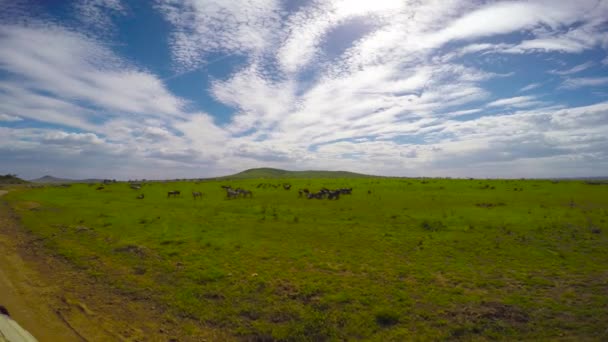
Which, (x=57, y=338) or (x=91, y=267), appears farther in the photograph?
(x=91, y=267)

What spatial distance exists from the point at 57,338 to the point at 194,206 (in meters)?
25.9

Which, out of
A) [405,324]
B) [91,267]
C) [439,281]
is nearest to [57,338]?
[91,267]

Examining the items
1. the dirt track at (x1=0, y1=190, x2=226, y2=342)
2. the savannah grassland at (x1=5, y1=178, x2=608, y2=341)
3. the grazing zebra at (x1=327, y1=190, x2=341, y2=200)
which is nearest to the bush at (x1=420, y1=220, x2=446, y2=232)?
the savannah grassland at (x1=5, y1=178, x2=608, y2=341)

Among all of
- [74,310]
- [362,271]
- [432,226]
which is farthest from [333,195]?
[74,310]

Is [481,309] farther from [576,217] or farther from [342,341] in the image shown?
[576,217]

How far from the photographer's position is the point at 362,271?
40.7 ft

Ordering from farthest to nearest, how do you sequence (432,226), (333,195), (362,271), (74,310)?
(333,195)
(432,226)
(362,271)
(74,310)

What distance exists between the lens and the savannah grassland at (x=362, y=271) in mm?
8398

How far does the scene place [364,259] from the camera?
548 inches

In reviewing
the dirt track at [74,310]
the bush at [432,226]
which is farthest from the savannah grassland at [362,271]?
the dirt track at [74,310]

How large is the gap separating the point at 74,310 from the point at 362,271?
10104 millimetres

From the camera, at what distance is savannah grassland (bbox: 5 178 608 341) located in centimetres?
840

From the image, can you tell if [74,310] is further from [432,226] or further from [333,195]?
[333,195]

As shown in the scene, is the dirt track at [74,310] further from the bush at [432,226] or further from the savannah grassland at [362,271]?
the bush at [432,226]
